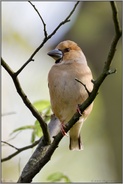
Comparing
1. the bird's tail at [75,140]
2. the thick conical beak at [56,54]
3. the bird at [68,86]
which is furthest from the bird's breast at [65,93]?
the bird's tail at [75,140]

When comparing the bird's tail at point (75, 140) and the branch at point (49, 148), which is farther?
the bird's tail at point (75, 140)

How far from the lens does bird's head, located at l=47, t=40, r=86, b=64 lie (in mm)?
3395

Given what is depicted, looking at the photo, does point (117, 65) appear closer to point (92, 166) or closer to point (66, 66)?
point (92, 166)

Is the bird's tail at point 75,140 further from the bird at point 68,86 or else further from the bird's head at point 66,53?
the bird's head at point 66,53

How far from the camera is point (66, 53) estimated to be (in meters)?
3.44

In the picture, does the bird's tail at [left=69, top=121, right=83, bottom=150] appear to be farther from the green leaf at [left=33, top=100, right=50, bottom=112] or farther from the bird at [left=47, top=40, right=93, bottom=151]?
the green leaf at [left=33, top=100, right=50, bottom=112]

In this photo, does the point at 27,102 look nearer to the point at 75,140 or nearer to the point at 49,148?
the point at 49,148

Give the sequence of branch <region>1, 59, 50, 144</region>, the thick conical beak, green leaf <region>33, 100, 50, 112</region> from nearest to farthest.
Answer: branch <region>1, 59, 50, 144</region>, green leaf <region>33, 100, 50, 112</region>, the thick conical beak

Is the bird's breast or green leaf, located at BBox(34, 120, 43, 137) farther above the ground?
the bird's breast

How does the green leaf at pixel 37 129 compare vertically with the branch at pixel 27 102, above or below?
below

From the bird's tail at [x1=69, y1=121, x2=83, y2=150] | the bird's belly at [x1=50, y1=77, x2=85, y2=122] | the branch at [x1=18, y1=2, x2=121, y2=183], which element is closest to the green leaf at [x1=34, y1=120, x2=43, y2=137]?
the branch at [x1=18, y1=2, x2=121, y2=183]

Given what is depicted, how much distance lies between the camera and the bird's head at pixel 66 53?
11.1ft

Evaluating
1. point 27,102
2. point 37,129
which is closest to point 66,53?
point 37,129

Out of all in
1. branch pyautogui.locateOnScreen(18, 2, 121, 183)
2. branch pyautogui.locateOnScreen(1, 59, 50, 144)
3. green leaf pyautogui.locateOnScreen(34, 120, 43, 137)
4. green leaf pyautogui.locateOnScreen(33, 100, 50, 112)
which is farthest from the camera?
green leaf pyautogui.locateOnScreen(33, 100, 50, 112)
